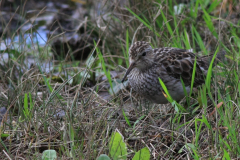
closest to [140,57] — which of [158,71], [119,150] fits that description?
[158,71]

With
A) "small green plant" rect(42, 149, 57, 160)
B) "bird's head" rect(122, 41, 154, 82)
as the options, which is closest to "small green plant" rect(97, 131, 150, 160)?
"small green plant" rect(42, 149, 57, 160)

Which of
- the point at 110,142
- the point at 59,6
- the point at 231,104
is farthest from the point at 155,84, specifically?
the point at 59,6

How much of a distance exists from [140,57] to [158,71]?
1.02 feet

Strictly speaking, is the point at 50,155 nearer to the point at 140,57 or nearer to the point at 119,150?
the point at 119,150

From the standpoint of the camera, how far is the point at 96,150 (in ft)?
12.7

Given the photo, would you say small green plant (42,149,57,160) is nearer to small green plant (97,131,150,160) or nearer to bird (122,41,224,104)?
small green plant (97,131,150,160)

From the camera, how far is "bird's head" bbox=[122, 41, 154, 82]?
514cm

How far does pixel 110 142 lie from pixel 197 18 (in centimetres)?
408

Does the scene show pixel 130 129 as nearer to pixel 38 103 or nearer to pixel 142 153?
pixel 142 153

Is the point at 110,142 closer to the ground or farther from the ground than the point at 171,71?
closer to the ground

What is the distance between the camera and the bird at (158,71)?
512cm

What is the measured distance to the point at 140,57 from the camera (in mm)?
5180

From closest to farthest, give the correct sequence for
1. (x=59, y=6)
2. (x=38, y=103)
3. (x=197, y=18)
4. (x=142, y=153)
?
(x=142, y=153) → (x=38, y=103) → (x=197, y=18) → (x=59, y=6)

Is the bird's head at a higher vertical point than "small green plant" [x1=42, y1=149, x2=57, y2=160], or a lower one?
higher
